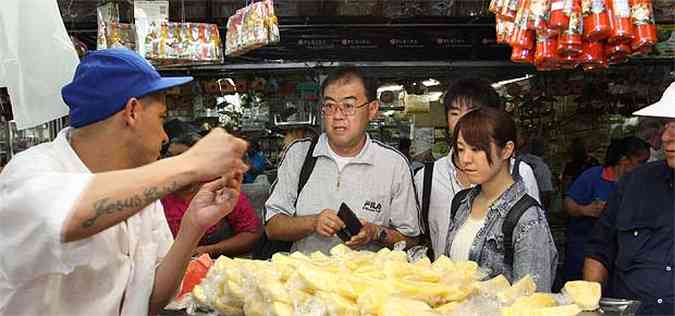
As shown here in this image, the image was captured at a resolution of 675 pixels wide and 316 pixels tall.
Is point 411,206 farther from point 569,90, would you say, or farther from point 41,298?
point 569,90

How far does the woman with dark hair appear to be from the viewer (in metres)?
2.22

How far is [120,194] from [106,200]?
28 millimetres

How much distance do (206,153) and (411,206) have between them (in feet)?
5.58

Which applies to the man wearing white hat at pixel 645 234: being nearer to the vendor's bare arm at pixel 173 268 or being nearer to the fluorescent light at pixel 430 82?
the vendor's bare arm at pixel 173 268

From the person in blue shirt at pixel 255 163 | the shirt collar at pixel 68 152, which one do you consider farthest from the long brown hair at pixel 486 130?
the person in blue shirt at pixel 255 163

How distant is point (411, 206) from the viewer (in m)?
2.92

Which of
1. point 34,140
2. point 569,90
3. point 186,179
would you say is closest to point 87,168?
point 186,179

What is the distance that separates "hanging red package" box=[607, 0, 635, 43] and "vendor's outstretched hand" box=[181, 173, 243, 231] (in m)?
1.74

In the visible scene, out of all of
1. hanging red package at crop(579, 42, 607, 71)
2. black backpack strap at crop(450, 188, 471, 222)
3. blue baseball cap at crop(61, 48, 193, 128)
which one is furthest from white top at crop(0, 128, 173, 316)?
hanging red package at crop(579, 42, 607, 71)

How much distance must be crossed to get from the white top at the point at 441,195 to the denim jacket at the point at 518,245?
0.62m

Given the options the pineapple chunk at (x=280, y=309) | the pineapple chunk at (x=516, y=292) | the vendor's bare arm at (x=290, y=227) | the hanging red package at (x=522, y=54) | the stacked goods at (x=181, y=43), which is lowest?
the vendor's bare arm at (x=290, y=227)

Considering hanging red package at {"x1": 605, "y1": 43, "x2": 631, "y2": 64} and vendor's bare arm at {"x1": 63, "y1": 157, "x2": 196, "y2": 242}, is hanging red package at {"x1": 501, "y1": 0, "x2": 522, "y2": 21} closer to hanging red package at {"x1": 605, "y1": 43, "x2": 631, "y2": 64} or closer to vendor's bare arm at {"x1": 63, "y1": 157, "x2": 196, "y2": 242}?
hanging red package at {"x1": 605, "y1": 43, "x2": 631, "y2": 64}

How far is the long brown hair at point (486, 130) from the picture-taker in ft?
7.89

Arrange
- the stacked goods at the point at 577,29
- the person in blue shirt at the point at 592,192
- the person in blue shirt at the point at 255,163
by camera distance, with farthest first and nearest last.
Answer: the person in blue shirt at the point at 255,163
the person in blue shirt at the point at 592,192
the stacked goods at the point at 577,29
